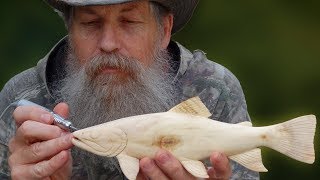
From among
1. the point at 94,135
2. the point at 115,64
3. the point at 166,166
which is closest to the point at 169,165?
the point at 166,166

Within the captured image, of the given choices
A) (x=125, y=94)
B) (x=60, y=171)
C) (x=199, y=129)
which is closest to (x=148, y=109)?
(x=125, y=94)

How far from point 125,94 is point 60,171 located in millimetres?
324

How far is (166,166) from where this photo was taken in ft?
9.02

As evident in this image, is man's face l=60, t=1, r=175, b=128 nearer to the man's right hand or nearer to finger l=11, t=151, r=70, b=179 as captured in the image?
the man's right hand

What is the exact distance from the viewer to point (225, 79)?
3.71 m

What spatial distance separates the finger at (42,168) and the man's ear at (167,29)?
77 centimetres

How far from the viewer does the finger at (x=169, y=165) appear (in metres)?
2.74

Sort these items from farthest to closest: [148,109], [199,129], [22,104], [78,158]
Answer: [78,158] → [148,109] → [22,104] → [199,129]

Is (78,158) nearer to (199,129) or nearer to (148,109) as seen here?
(148,109)

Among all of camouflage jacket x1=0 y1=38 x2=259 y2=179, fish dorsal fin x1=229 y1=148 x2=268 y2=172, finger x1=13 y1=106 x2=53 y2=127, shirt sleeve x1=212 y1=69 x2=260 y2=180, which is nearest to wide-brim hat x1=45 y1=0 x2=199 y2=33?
camouflage jacket x1=0 y1=38 x2=259 y2=179

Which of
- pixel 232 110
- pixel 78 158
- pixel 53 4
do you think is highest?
pixel 53 4

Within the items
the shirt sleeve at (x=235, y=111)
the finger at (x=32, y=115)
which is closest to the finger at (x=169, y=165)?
the finger at (x=32, y=115)

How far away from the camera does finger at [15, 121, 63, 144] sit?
2.86m

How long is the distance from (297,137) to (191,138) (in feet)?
0.96
